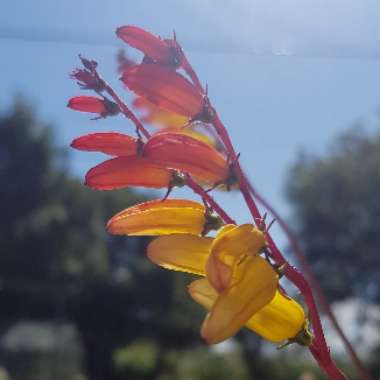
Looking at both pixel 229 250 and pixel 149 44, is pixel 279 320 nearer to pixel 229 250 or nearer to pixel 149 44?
pixel 229 250

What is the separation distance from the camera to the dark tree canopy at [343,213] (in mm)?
14664

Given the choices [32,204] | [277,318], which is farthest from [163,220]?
[32,204]

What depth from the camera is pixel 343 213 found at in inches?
591

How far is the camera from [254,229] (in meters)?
0.55

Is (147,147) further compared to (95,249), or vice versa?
(95,249)

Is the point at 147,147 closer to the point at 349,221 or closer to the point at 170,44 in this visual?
the point at 170,44

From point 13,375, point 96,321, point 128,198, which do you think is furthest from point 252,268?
point 96,321

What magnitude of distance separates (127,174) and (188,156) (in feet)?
0.14

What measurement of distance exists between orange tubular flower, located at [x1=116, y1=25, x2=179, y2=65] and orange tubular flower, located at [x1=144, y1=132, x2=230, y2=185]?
5 centimetres

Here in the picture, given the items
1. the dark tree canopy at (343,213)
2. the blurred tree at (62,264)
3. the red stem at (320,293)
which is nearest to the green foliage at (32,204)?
the blurred tree at (62,264)

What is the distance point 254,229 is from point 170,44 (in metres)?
0.14

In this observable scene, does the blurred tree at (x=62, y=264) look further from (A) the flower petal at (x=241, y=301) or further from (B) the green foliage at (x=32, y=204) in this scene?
(A) the flower petal at (x=241, y=301)

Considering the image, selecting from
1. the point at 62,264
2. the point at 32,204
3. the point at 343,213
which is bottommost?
the point at 343,213

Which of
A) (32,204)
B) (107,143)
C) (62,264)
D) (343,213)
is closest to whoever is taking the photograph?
(107,143)
